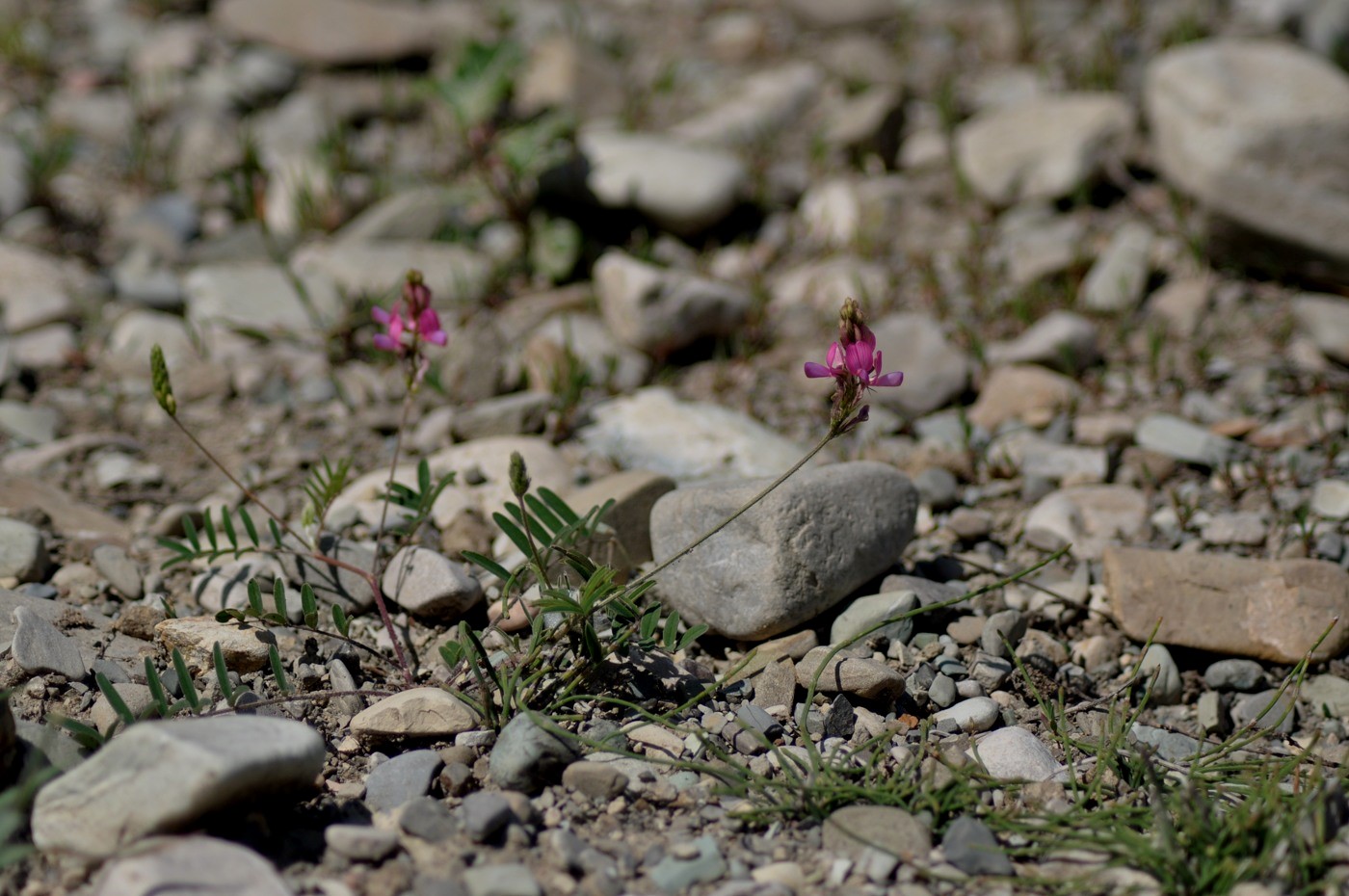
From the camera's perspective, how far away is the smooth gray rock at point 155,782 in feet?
6.12

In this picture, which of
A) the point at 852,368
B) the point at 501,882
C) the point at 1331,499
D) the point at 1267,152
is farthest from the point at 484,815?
the point at 1267,152

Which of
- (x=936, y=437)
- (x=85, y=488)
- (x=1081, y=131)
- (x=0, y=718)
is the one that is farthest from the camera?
(x=1081, y=131)

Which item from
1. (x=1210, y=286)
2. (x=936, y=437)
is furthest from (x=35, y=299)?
(x=1210, y=286)

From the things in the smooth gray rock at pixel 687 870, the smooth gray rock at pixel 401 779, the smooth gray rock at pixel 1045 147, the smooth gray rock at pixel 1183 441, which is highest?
the smooth gray rock at pixel 1045 147

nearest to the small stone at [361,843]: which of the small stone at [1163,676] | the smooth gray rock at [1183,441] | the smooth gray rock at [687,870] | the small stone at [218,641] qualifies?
the smooth gray rock at [687,870]

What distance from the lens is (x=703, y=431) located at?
357cm

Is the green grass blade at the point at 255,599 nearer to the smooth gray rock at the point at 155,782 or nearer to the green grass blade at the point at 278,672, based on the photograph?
the green grass blade at the point at 278,672

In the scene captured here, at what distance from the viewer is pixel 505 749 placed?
2.24 meters

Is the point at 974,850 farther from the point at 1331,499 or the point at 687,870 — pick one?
the point at 1331,499

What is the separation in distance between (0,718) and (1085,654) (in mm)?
2307

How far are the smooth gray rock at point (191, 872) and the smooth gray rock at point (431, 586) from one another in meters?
0.89

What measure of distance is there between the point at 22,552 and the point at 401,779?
4.21 feet

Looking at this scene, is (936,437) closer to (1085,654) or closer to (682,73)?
(1085,654)

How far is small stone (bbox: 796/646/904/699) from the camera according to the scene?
8.19 feet
